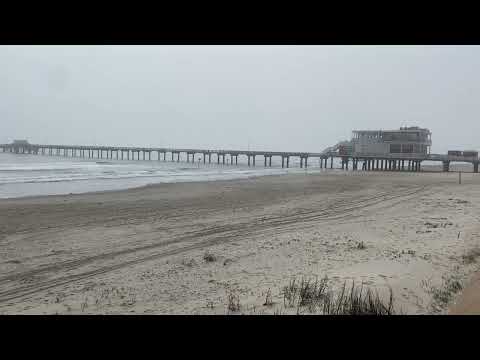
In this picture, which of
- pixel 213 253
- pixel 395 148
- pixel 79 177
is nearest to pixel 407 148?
pixel 395 148

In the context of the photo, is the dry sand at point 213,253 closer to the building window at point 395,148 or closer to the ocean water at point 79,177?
the ocean water at point 79,177

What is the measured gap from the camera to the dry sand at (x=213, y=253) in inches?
205

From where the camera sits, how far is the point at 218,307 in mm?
4754

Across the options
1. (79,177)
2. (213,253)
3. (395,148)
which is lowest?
(79,177)

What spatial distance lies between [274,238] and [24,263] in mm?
5202

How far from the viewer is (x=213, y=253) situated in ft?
25.3

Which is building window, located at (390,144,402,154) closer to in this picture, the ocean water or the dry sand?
the ocean water

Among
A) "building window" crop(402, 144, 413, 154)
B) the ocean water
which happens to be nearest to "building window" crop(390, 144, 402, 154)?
"building window" crop(402, 144, 413, 154)

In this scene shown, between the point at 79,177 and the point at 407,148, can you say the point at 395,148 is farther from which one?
the point at 79,177

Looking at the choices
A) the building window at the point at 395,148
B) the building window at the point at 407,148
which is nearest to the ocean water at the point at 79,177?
the building window at the point at 395,148

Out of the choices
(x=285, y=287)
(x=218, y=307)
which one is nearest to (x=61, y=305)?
(x=218, y=307)

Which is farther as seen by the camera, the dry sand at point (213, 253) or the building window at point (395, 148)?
the building window at point (395, 148)
